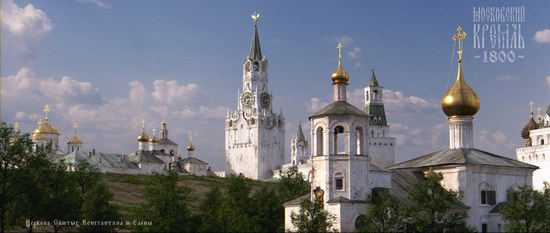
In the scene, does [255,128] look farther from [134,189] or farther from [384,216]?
[384,216]

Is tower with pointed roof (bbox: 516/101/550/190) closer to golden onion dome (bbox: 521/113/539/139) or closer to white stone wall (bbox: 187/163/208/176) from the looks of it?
golden onion dome (bbox: 521/113/539/139)

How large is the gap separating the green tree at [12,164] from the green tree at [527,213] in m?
19.9

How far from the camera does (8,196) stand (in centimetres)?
3192

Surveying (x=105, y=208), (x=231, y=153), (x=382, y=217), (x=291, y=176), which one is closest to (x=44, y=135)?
(x=231, y=153)

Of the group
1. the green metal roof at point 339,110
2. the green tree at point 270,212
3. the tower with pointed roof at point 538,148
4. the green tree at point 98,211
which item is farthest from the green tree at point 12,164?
the tower with pointed roof at point 538,148

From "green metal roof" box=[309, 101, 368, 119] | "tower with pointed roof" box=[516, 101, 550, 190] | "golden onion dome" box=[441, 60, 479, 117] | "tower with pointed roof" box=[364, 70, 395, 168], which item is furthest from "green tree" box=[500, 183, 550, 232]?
"tower with pointed roof" box=[364, 70, 395, 168]

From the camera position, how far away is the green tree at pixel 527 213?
33775 mm

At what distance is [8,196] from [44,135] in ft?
192

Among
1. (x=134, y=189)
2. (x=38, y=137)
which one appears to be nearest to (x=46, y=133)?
(x=38, y=137)

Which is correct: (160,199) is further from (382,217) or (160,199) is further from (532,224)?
(532,224)

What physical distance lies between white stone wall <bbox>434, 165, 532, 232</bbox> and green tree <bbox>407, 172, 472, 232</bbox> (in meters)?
2.86

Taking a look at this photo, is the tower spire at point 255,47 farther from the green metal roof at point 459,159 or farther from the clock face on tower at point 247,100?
the green metal roof at point 459,159

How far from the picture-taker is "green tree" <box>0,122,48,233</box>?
31781 mm

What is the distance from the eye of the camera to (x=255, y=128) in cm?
10800
